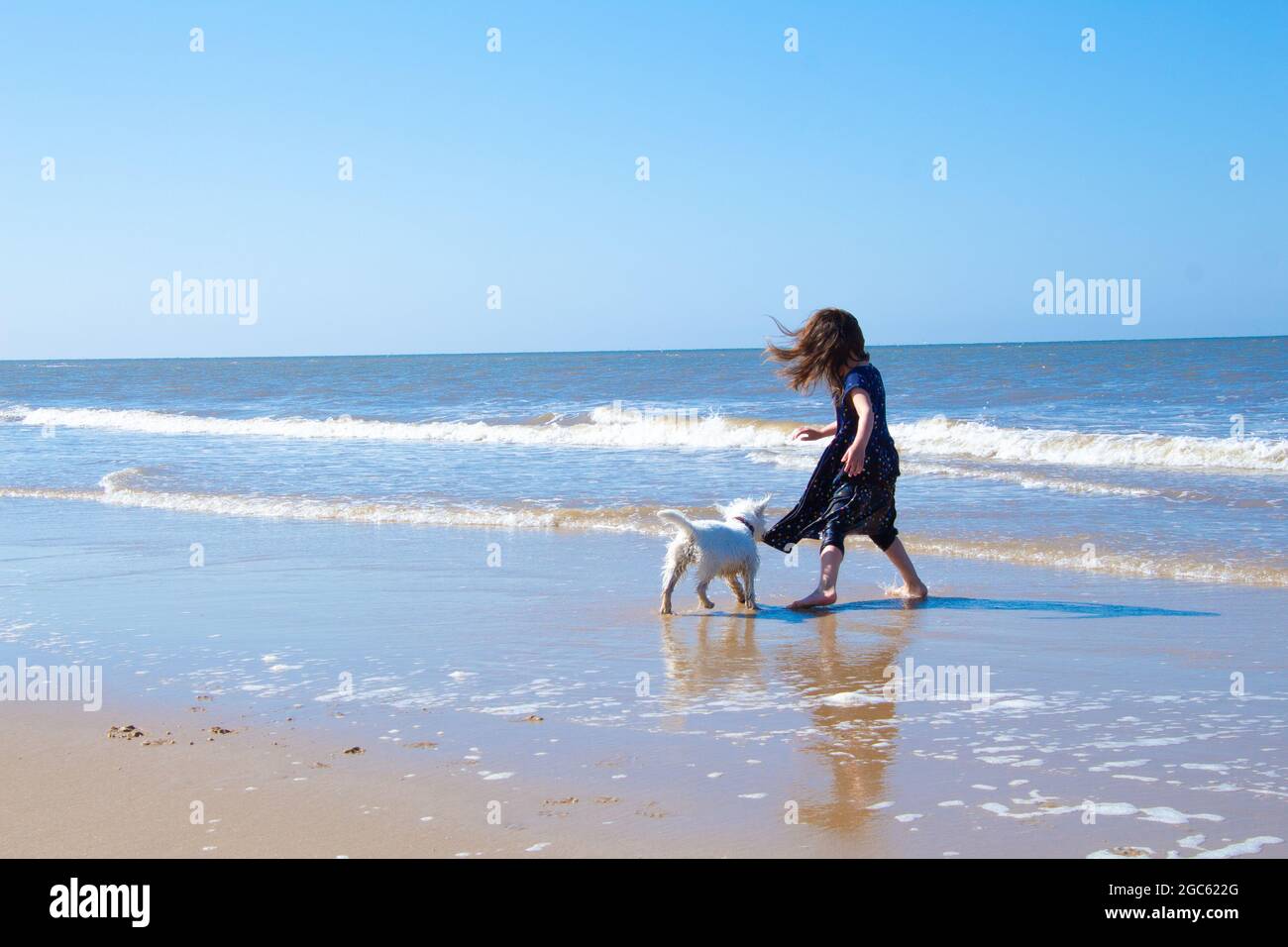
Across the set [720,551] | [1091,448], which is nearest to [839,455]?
[720,551]

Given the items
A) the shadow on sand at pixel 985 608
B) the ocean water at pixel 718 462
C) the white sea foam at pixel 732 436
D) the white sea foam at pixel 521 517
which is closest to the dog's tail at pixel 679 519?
the shadow on sand at pixel 985 608

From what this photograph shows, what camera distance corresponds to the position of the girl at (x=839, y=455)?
7.25 metres

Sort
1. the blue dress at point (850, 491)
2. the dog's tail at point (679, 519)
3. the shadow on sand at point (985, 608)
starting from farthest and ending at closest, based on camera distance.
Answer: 1. the blue dress at point (850, 491)
2. the shadow on sand at point (985, 608)
3. the dog's tail at point (679, 519)

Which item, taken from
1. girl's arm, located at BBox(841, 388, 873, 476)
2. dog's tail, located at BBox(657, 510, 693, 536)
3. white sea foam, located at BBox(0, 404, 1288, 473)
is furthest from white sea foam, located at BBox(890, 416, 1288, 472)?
dog's tail, located at BBox(657, 510, 693, 536)

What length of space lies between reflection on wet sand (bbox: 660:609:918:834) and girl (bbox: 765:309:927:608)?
1.62ft

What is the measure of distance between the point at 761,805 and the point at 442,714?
1.76m

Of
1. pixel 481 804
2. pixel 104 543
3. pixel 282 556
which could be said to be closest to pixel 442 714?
pixel 481 804

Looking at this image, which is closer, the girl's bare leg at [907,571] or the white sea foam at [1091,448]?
Result: the girl's bare leg at [907,571]

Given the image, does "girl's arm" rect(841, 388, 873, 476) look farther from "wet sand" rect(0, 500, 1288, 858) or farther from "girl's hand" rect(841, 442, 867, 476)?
"wet sand" rect(0, 500, 1288, 858)

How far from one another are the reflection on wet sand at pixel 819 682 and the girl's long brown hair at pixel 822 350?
149cm

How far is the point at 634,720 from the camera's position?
495 cm

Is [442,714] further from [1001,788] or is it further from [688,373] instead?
[688,373]

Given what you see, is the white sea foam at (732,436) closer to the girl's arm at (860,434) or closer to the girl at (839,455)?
the girl at (839,455)
